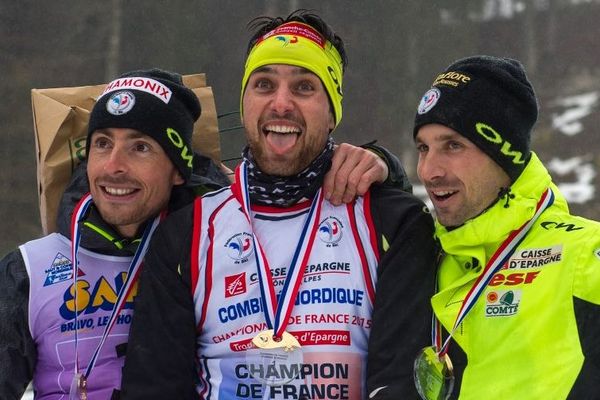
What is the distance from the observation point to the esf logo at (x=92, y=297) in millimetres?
3262

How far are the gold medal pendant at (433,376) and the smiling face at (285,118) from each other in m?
0.85

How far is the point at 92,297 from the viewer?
3.29 m

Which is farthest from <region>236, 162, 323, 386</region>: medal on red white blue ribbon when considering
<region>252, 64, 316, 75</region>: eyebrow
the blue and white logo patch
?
the blue and white logo patch

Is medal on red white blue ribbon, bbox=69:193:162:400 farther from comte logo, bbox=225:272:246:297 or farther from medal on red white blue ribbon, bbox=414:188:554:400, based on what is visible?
medal on red white blue ribbon, bbox=414:188:554:400

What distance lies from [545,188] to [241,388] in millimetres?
1230

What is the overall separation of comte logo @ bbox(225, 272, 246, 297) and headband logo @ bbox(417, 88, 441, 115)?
33.2 inches

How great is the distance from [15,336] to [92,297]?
1.00 feet

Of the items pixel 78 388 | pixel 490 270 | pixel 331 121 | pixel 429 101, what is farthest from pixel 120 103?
pixel 490 270

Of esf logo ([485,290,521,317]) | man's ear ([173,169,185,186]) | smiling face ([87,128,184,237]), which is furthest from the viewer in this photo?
man's ear ([173,169,185,186])

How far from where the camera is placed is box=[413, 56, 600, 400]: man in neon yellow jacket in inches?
102

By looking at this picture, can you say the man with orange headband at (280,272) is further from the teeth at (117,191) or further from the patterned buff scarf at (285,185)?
the teeth at (117,191)

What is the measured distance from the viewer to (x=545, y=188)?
2949 millimetres

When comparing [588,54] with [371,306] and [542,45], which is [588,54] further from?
[371,306]

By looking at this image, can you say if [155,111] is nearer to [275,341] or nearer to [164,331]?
[164,331]
